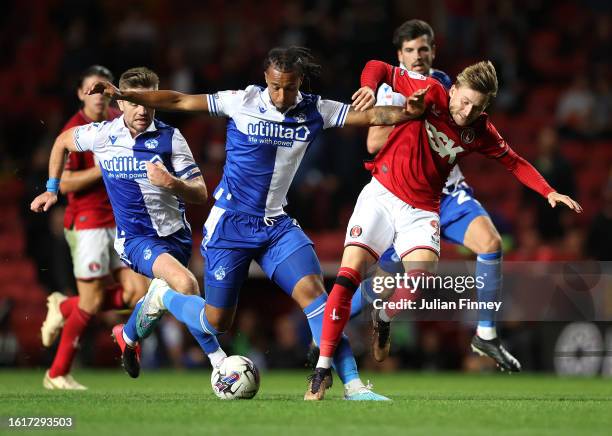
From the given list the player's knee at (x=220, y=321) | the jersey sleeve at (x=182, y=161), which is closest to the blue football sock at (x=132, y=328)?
the player's knee at (x=220, y=321)

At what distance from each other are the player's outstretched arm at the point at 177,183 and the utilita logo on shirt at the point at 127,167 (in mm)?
490

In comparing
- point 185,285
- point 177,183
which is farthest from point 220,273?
point 177,183

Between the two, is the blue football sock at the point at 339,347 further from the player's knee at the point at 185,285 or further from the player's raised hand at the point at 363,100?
the player's raised hand at the point at 363,100

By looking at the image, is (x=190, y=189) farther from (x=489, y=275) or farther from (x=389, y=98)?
(x=489, y=275)

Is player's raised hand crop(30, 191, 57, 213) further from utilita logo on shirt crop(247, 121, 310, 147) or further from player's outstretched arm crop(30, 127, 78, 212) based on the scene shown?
utilita logo on shirt crop(247, 121, 310, 147)

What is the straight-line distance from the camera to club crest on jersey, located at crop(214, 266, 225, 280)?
324 inches

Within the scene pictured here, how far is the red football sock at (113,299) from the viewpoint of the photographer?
10414mm

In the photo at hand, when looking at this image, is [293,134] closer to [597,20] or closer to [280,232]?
[280,232]

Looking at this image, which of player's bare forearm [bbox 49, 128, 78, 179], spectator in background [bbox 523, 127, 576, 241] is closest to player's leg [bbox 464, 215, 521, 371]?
player's bare forearm [bbox 49, 128, 78, 179]

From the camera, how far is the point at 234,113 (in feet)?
26.3

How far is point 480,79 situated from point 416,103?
0.60m

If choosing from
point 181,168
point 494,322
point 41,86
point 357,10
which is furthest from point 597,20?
point 181,168

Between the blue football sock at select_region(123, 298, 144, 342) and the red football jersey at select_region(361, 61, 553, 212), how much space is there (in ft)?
6.80

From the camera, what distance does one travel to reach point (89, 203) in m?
10.4
